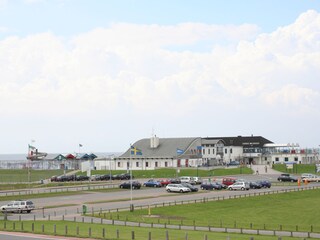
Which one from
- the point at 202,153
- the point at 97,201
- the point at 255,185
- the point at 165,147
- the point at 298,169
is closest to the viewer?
the point at 97,201

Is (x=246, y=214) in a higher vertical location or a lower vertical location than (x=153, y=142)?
lower

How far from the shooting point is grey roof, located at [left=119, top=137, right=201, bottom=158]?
151 metres

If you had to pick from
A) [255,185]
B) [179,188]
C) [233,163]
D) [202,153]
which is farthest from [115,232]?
[233,163]

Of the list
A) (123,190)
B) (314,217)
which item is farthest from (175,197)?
(314,217)

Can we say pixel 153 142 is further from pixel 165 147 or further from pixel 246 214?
pixel 246 214

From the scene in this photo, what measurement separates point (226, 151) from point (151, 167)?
101 feet

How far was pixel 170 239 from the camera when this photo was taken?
136 ft

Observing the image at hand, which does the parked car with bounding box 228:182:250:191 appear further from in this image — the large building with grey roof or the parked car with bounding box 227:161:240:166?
the parked car with bounding box 227:161:240:166

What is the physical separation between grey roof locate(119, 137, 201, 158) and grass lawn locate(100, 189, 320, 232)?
75.5 m

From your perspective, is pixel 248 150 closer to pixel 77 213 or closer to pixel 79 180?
pixel 79 180

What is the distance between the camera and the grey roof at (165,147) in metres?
151

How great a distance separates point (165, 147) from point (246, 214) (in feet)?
310

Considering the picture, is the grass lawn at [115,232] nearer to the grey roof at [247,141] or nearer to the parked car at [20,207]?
the parked car at [20,207]

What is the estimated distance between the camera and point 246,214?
60719mm
